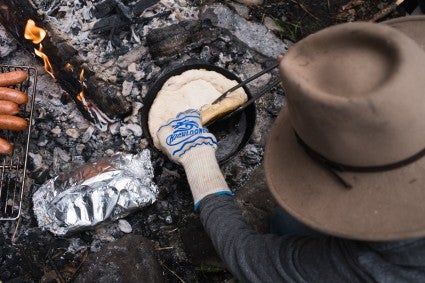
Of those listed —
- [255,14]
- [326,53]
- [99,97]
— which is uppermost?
[326,53]

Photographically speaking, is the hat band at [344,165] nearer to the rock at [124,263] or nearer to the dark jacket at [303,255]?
the dark jacket at [303,255]

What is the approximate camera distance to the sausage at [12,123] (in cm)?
317

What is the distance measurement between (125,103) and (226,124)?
74 centimetres

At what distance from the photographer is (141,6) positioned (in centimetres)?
381

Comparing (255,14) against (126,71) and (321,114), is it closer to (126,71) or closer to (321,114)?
(126,71)

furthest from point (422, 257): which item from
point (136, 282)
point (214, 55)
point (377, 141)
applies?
point (214, 55)

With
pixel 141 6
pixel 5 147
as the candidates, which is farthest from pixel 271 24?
pixel 5 147

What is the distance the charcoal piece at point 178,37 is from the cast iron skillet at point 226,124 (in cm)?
26

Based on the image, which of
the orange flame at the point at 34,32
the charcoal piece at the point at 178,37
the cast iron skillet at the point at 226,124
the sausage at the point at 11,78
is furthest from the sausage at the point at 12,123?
the charcoal piece at the point at 178,37

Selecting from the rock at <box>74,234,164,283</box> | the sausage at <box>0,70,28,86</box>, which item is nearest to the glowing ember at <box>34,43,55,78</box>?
the sausage at <box>0,70,28,86</box>

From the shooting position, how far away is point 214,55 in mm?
3717

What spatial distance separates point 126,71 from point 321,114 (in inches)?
93.4

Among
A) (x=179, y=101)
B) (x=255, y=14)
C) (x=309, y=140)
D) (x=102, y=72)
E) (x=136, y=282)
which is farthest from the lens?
(x=255, y=14)

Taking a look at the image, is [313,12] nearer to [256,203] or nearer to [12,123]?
[256,203]
